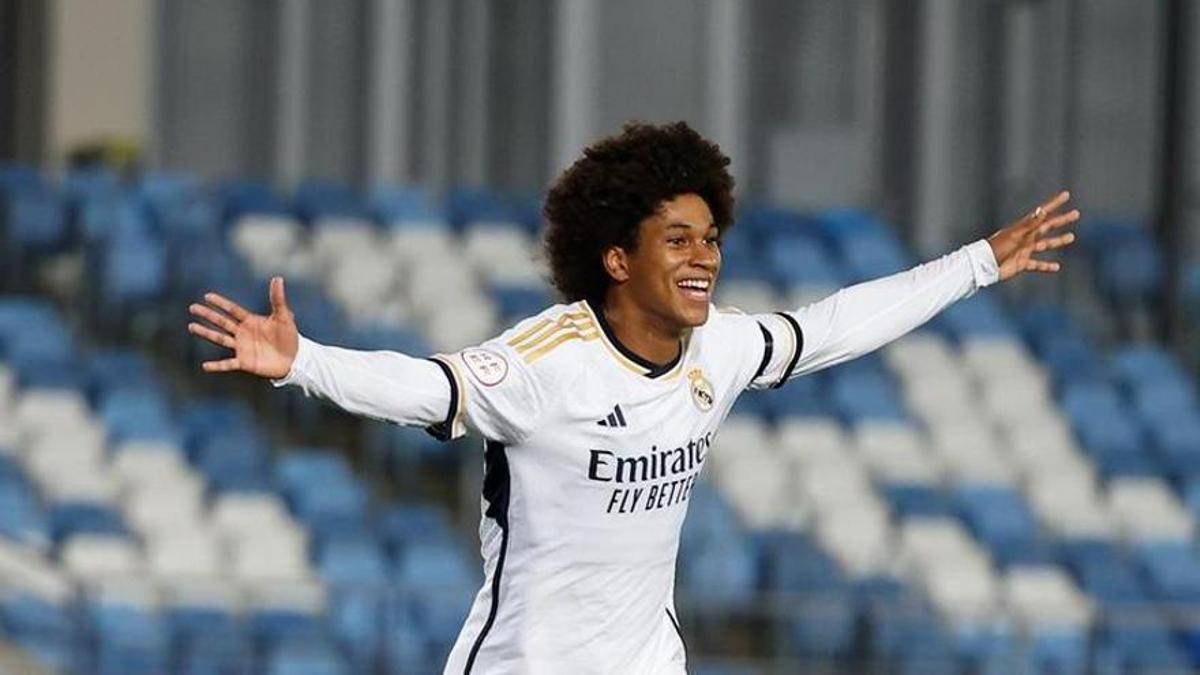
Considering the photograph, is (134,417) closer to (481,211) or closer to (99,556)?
(99,556)

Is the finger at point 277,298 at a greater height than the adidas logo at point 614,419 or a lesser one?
greater

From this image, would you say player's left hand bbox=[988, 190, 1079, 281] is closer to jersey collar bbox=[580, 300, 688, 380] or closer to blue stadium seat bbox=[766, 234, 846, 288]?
jersey collar bbox=[580, 300, 688, 380]

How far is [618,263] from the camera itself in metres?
6.18

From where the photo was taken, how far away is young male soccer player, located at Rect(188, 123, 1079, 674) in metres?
6.05

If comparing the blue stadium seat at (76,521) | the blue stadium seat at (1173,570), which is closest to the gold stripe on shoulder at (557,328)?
the blue stadium seat at (76,521)

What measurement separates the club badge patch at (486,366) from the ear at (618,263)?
0.33 meters

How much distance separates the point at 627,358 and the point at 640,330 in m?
0.07

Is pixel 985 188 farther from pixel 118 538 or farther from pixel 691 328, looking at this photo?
pixel 691 328

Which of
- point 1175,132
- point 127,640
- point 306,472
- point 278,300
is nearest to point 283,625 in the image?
point 127,640

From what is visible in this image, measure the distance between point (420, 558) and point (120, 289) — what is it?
2394mm

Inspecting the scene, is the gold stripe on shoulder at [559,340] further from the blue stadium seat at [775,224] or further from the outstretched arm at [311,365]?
the blue stadium seat at [775,224]

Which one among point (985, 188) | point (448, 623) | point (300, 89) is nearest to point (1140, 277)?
point (985, 188)

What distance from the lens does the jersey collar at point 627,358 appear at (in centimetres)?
615

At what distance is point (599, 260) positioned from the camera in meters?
6.22
